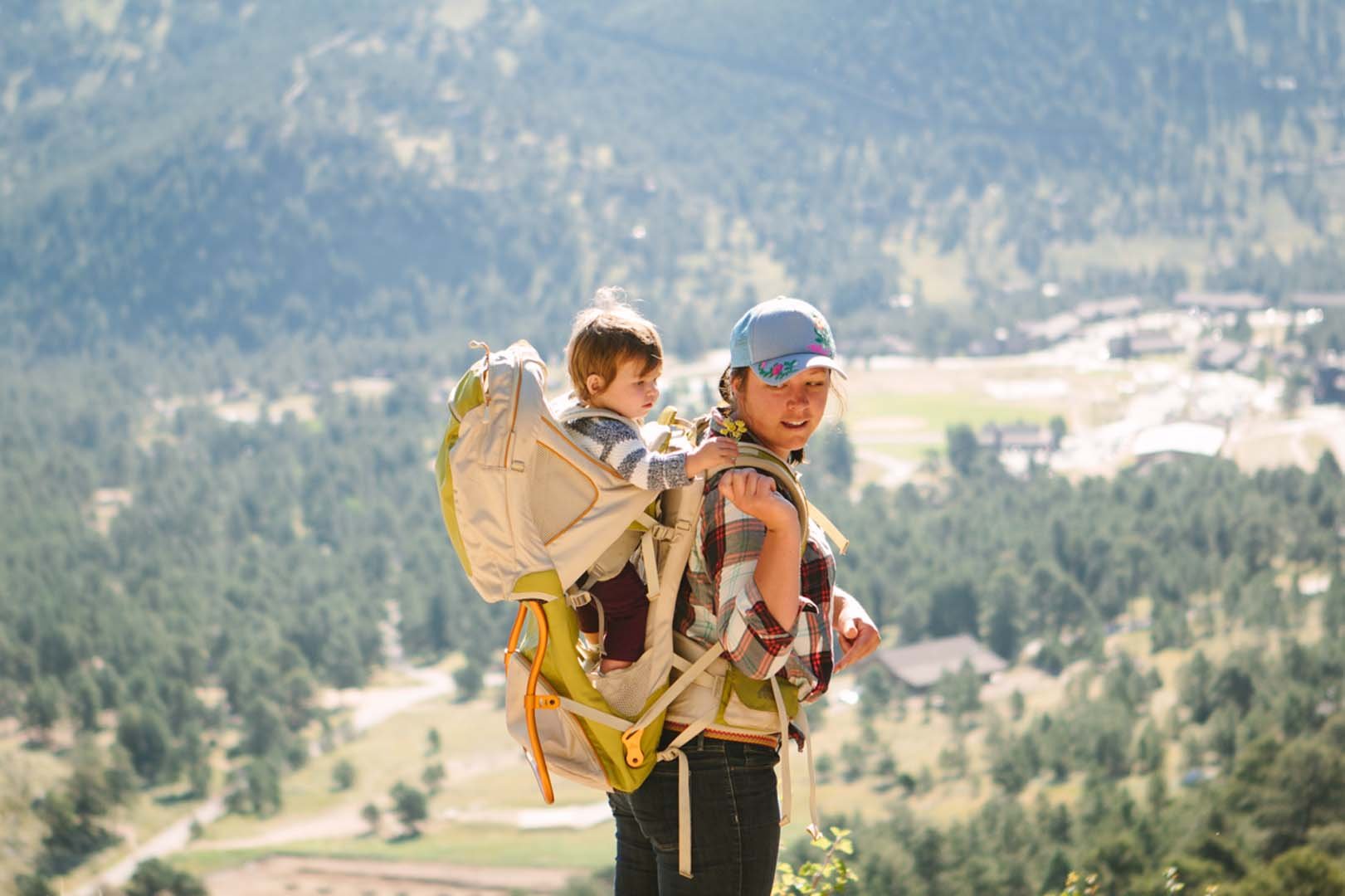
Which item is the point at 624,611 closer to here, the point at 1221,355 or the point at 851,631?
the point at 851,631

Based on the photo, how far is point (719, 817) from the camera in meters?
3.01

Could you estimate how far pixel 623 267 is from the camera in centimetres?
16162

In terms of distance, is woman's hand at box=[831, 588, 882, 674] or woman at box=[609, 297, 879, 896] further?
woman's hand at box=[831, 588, 882, 674]

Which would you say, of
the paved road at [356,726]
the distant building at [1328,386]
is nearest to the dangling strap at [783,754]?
the paved road at [356,726]

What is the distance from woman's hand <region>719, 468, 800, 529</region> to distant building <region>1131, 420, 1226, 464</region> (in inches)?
3461

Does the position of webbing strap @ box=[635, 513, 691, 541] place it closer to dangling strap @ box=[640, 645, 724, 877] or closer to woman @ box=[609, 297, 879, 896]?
woman @ box=[609, 297, 879, 896]

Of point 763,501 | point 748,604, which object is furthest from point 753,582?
point 763,501

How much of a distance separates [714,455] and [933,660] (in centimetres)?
5815

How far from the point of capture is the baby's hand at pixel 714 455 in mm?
3000

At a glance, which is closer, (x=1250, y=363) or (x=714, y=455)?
(x=714, y=455)

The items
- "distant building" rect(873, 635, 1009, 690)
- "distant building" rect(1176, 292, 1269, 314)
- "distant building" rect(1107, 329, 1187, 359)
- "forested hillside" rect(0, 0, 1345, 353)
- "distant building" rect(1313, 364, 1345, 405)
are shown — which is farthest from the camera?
"forested hillside" rect(0, 0, 1345, 353)

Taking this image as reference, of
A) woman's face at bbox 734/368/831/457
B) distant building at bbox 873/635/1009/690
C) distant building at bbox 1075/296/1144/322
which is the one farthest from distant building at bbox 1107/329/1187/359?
woman's face at bbox 734/368/831/457

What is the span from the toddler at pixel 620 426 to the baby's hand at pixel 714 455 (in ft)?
0.09

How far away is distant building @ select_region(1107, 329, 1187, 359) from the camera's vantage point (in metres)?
113
